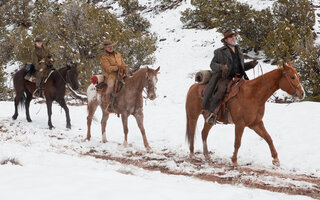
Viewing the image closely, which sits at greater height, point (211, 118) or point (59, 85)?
point (59, 85)

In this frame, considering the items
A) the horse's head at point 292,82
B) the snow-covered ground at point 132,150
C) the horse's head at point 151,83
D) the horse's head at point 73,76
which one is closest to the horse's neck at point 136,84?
the horse's head at point 151,83

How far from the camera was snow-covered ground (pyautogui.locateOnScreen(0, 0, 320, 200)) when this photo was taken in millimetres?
3301

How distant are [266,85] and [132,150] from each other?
4.05m

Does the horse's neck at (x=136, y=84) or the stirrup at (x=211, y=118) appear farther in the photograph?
the horse's neck at (x=136, y=84)

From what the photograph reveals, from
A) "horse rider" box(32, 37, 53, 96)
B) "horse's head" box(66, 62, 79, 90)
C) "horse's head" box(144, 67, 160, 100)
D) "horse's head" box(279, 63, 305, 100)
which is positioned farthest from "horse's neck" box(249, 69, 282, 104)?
"horse rider" box(32, 37, 53, 96)

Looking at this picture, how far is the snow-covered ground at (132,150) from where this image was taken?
330 centimetres

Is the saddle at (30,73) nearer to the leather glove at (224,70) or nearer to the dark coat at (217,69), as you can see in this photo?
the dark coat at (217,69)

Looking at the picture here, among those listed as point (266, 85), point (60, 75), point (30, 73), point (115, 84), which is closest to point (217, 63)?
point (266, 85)

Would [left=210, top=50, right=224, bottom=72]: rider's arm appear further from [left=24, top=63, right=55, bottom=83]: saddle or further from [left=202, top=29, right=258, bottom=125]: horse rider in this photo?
[left=24, top=63, right=55, bottom=83]: saddle

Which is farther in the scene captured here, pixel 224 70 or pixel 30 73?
pixel 30 73

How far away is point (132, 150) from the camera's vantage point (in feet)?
26.4

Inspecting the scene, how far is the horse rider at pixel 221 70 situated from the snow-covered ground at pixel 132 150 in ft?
5.59

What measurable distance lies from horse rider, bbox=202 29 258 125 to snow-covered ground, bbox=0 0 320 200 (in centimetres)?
170

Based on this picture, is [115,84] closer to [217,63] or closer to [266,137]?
[217,63]
